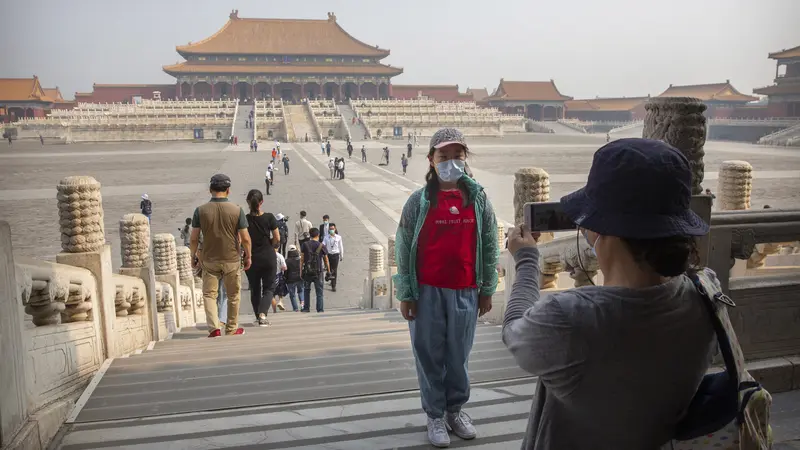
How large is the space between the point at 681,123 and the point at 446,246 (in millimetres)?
1180

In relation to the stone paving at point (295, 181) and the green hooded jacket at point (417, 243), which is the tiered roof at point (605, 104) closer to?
the stone paving at point (295, 181)

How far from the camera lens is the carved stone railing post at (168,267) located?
677cm

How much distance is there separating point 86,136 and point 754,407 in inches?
1793

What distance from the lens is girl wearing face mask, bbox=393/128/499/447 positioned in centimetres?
235

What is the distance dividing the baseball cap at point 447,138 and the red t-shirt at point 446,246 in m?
0.20

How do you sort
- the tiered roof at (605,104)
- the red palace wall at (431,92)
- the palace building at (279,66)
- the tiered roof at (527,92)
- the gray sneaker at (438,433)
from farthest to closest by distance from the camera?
the red palace wall at (431,92)
the tiered roof at (527,92)
the palace building at (279,66)
the tiered roof at (605,104)
the gray sneaker at (438,433)

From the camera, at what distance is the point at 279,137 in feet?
137

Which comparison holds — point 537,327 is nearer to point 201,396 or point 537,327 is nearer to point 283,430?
point 283,430

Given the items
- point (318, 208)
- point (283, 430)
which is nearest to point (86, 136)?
point (318, 208)

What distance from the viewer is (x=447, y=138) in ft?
7.89

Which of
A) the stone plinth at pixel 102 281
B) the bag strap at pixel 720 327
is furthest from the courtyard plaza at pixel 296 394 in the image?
the bag strap at pixel 720 327

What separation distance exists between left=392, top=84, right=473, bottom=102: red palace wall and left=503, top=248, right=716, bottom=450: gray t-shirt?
59527 mm

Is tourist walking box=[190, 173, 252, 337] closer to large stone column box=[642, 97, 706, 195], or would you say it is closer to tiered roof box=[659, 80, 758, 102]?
large stone column box=[642, 97, 706, 195]

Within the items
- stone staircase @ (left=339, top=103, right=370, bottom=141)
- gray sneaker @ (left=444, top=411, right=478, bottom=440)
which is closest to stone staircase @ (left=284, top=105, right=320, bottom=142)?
stone staircase @ (left=339, top=103, right=370, bottom=141)
